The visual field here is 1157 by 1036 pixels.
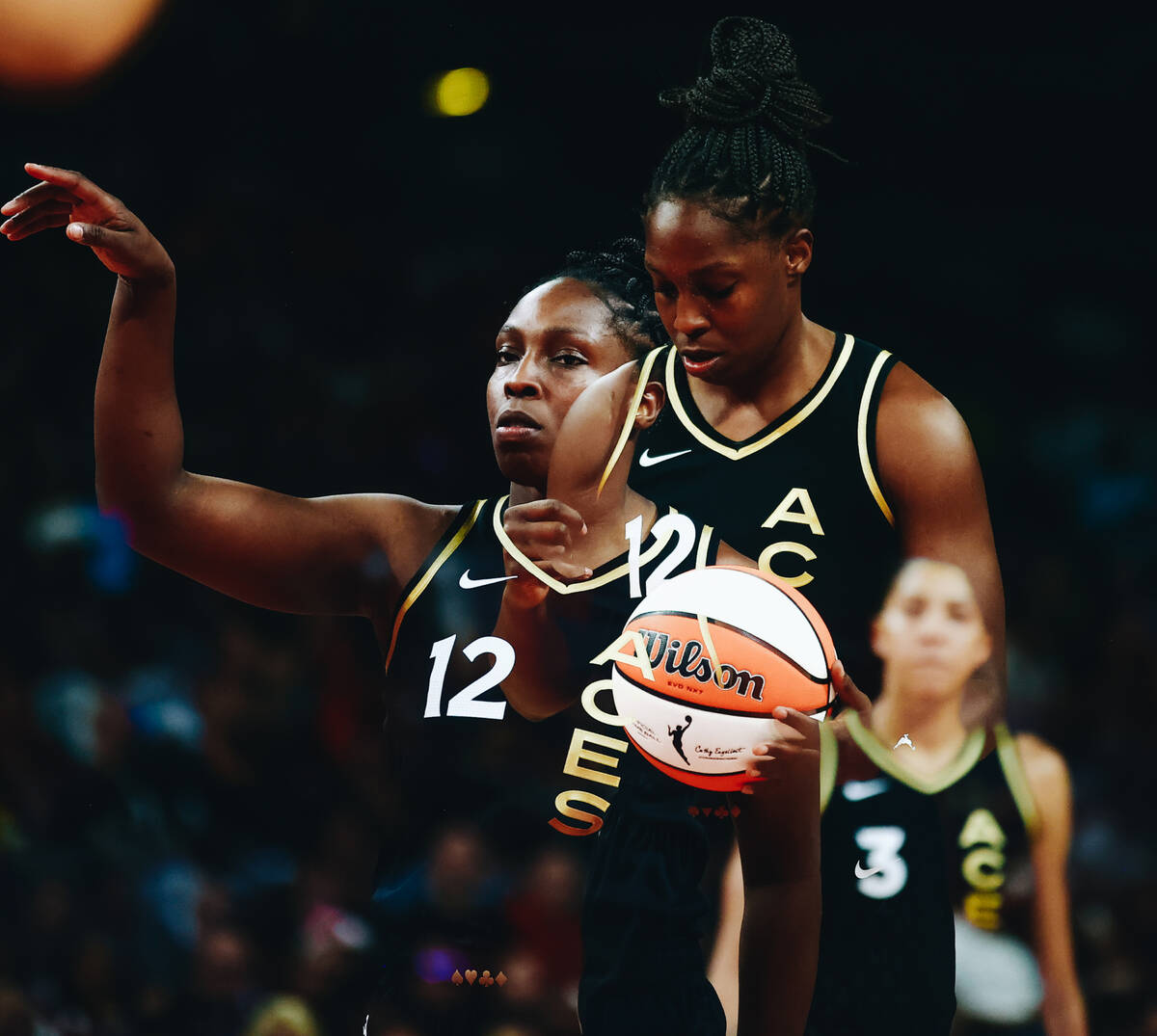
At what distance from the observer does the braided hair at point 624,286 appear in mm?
1599

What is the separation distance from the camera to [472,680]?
1549 mm

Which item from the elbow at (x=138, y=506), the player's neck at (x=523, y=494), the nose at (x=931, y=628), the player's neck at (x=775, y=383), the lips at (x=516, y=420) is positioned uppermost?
the player's neck at (x=775, y=383)

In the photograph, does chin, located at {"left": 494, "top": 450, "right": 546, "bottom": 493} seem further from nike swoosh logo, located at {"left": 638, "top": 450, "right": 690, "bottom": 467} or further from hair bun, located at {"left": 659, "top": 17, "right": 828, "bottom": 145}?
hair bun, located at {"left": 659, "top": 17, "right": 828, "bottom": 145}

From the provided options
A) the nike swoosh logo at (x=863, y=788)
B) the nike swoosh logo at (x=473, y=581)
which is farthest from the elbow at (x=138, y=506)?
the nike swoosh logo at (x=863, y=788)

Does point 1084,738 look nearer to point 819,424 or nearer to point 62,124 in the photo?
point 819,424

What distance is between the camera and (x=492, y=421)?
162 centimetres

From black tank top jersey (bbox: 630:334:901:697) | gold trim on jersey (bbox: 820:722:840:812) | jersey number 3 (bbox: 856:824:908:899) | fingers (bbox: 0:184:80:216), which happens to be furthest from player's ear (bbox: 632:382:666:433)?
fingers (bbox: 0:184:80:216)

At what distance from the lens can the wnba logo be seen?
125cm

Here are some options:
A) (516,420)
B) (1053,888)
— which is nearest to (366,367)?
(516,420)

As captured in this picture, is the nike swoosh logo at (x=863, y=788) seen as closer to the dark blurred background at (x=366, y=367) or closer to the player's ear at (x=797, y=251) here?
the dark blurred background at (x=366, y=367)

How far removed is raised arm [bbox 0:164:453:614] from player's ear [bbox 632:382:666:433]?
10.8 inches

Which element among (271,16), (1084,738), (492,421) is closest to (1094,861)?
(1084,738)

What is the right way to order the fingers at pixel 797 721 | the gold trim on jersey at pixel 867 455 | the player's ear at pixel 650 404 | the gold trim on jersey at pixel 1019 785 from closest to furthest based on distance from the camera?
the fingers at pixel 797 721 < the gold trim on jersey at pixel 867 455 < the player's ear at pixel 650 404 < the gold trim on jersey at pixel 1019 785

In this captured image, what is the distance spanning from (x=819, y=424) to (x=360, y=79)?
1.05 metres
